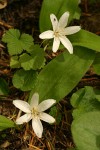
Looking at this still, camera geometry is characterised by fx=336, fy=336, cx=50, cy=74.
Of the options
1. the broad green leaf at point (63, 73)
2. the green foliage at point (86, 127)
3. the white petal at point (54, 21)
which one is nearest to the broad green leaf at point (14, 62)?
the broad green leaf at point (63, 73)

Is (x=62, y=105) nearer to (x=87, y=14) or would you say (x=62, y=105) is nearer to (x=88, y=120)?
(x=88, y=120)

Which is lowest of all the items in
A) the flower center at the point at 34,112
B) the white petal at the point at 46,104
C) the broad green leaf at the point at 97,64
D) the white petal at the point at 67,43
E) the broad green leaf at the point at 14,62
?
the flower center at the point at 34,112

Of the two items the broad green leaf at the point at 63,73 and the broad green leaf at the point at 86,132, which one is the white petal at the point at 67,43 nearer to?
the broad green leaf at the point at 63,73

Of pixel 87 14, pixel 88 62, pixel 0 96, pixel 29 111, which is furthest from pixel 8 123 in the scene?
pixel 87 14

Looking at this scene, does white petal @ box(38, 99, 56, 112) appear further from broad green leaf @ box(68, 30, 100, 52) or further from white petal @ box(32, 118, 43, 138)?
broad green leaf @ box(68, 30, 100, 52)

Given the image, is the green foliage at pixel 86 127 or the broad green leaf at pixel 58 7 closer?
the green foliage at pixel 86 127

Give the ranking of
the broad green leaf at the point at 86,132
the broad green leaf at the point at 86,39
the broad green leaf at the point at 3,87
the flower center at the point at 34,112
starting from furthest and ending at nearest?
1. the broad green leaf at the point at 3,87
2. the broad green leaf at the point at 86,39
3. the flower center at the point at 34,112
4. the broad green leaf at the point at 86,132

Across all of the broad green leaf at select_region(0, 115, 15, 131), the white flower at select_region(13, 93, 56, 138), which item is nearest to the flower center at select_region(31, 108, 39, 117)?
the white flower at select_region(13, 93, 56, 138)
